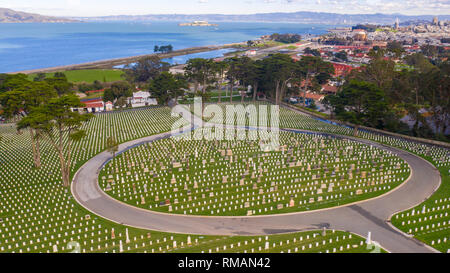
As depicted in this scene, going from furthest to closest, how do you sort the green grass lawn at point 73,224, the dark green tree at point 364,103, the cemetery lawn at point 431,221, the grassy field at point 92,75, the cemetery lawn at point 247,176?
the grassy field at point 92,75, the dark green tree at point 364,103, the cemetery lawn at point 247,176, the cemetery lawn at point 431,221, the green grass lawn at point 73,224

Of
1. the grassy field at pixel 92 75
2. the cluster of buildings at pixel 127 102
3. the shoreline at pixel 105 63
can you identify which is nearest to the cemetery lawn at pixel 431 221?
the cluster of buildings at pixel 127 102

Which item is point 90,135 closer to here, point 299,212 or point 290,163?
point 290,163

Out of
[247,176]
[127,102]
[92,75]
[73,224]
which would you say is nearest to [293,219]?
[247,176]

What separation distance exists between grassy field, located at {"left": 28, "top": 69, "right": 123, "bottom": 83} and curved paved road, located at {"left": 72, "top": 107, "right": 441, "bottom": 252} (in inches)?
3144

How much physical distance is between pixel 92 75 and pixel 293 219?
98.7m

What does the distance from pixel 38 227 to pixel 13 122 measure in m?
39.4

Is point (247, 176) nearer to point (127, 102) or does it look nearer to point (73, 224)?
point (73, 224)

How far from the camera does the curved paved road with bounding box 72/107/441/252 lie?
72.0 ft

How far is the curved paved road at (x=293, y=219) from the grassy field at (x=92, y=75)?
3144 inches

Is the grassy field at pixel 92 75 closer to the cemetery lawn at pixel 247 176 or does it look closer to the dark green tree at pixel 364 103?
the cemetery lawn at pixel 247 176

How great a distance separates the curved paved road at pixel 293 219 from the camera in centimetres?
2194

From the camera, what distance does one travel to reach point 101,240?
824 inches

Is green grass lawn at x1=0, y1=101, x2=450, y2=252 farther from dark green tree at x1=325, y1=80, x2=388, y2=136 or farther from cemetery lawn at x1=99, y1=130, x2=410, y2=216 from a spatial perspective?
dark green tree at x1=325, y1=80, x2=388, y2=136
